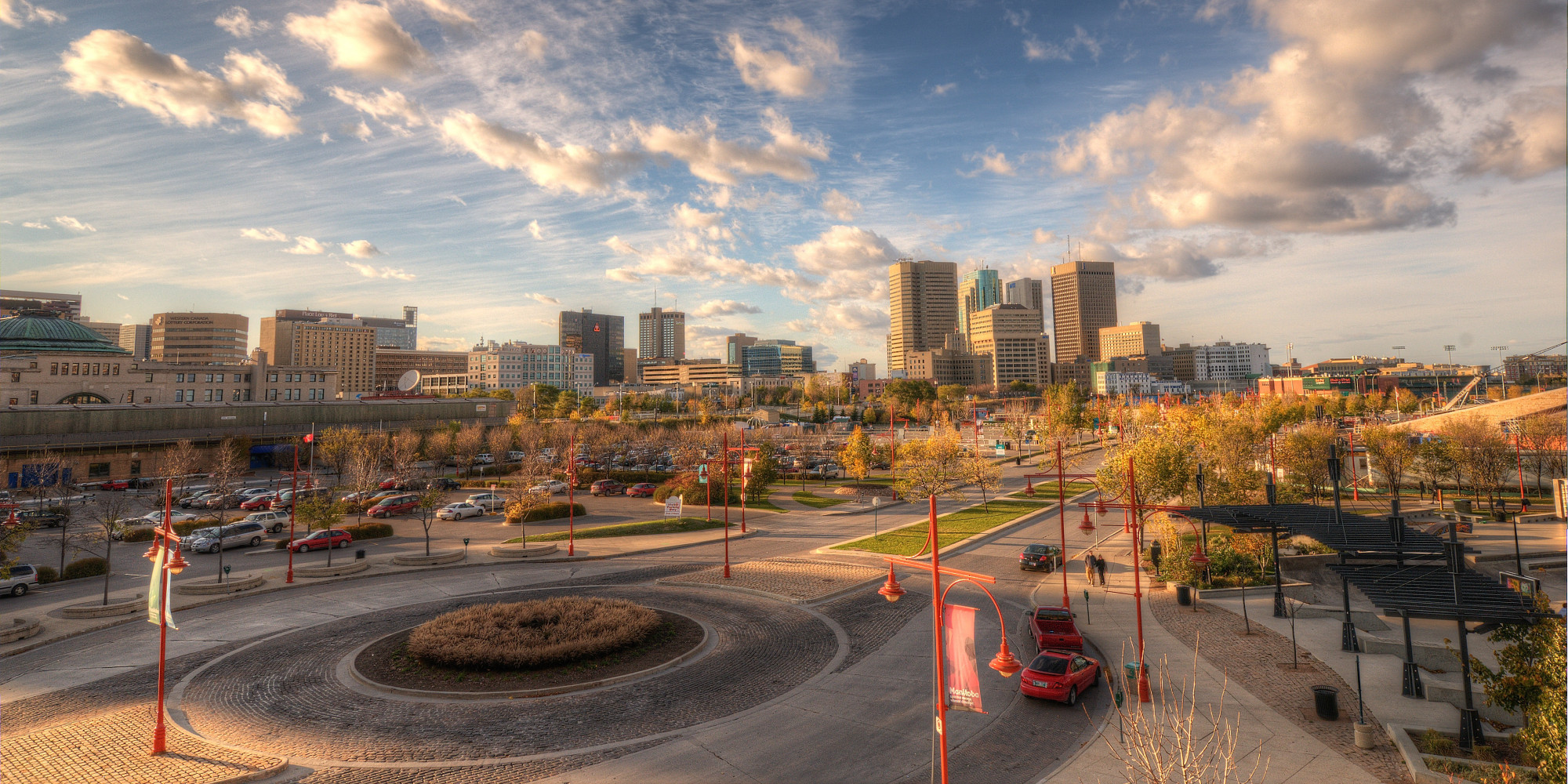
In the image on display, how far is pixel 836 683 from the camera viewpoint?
18516 millimetres

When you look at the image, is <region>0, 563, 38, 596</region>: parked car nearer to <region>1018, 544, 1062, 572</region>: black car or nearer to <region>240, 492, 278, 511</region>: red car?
<region>240, 492, 278, 511</region>: red car

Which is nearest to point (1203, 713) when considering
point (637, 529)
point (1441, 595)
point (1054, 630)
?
point (1054, 630)

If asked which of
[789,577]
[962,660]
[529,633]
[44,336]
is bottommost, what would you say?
[789,577]

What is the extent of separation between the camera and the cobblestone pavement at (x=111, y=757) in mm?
13383

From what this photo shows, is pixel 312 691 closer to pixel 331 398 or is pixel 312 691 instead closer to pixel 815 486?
pixel 815 486

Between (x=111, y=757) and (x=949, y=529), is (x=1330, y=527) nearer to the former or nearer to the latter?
(x=949, y=529)

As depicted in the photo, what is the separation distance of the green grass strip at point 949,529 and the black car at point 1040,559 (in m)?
5.00

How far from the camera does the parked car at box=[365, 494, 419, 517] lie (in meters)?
50.2

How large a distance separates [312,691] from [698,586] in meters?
15.1

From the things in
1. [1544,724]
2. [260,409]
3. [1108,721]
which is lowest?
[1108,721]

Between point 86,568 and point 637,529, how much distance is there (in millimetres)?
27434

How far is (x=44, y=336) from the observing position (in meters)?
106

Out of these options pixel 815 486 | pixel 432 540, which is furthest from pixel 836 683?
pixel 815 486

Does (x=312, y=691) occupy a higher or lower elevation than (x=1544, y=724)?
lower
